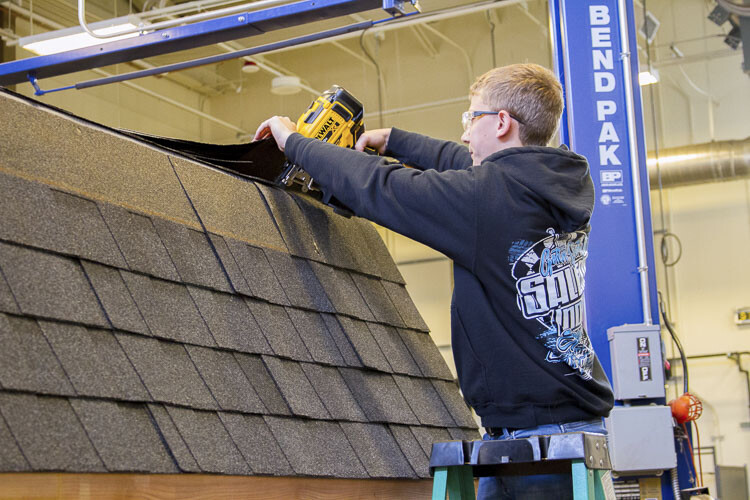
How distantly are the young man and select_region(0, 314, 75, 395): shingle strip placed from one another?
83 centimetres

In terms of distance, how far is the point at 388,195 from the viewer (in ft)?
6.89

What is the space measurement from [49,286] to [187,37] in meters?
1.62

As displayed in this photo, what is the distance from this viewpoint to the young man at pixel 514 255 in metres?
2.00

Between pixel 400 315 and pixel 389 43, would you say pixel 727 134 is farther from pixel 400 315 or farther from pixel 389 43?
pixel 400 315

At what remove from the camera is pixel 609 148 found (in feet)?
13.2

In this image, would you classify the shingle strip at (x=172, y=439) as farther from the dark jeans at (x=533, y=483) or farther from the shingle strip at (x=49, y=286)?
the dark jeans at (x=533, y=483)

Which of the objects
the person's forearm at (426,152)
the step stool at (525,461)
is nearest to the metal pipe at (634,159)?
the person's forearm at (426,152)

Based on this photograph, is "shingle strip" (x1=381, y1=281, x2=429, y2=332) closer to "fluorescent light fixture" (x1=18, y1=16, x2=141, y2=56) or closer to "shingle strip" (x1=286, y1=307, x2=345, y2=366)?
"shingle strip" (x1=286, y1=307, x2=345, y2=366)

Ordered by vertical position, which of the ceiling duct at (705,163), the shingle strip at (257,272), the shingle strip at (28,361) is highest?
the ceiling duct at (705,163)

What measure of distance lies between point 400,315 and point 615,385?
138 cm

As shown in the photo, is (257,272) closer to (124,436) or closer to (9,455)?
(124,436)

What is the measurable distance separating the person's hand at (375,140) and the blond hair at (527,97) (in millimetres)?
712

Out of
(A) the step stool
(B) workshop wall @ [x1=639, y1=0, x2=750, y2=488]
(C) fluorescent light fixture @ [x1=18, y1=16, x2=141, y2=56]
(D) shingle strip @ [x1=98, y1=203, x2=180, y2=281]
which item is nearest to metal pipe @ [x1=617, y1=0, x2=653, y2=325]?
(A) the step stool

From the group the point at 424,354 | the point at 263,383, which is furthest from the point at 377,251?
the point at 263,383
